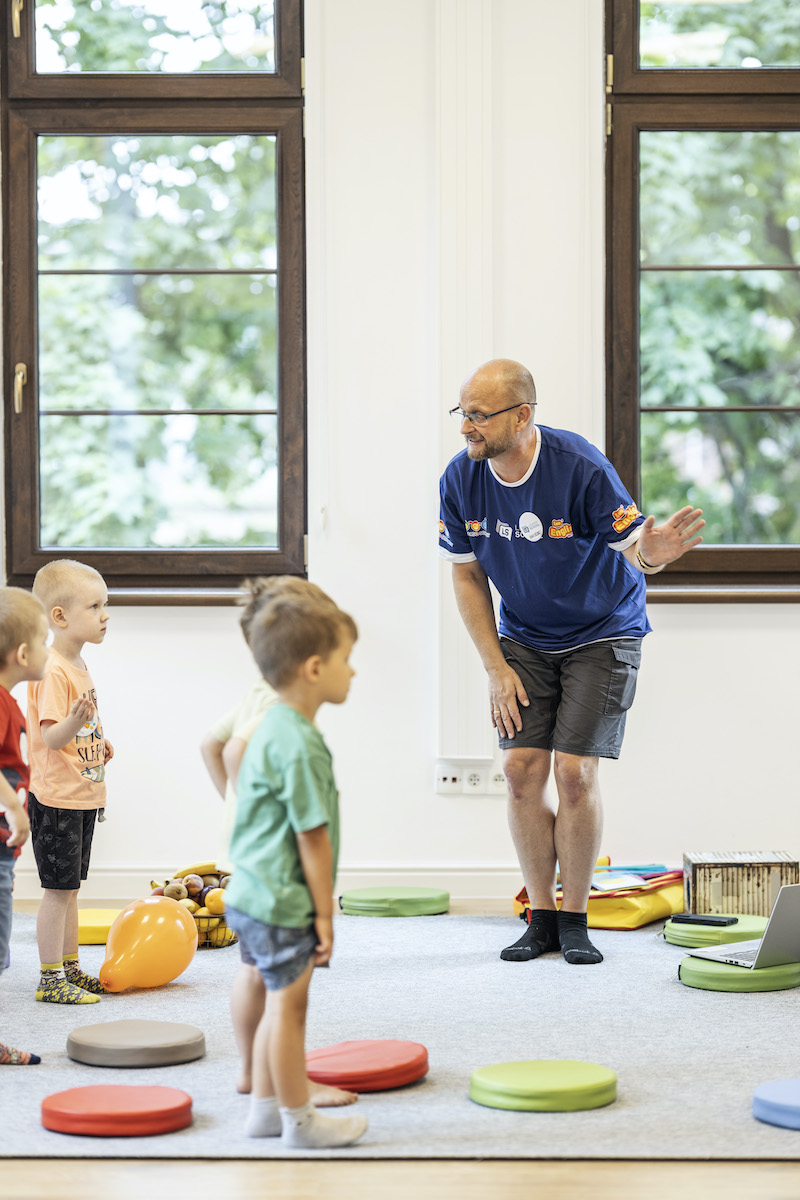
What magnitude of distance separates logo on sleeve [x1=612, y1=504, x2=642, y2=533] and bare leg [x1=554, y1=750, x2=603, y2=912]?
51 centimetres

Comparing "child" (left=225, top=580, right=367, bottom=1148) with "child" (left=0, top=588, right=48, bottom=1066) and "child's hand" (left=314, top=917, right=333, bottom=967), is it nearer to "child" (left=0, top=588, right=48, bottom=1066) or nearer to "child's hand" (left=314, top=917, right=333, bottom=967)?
"child's hand" (left=314, top=917, right=333, bottom=967)

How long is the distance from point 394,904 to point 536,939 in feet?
1.83

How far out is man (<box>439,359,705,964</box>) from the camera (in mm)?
2764

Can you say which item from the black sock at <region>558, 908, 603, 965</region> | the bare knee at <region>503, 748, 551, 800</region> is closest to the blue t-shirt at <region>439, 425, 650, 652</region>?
the bare knee at <region>503, 748, 551, 800</region>

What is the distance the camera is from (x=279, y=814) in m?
1.60

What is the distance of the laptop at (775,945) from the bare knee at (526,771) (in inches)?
19.6

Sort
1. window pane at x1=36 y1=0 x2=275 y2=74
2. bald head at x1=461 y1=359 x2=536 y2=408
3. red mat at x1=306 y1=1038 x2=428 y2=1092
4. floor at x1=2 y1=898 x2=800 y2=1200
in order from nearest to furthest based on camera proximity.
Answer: floor at x1=2 y1=898 x2=800 y2=1200, red mat at x1=306 y1=1038 x2=428 y2=1092, bald head at x1=461 y1=359 x2=536 y2=408, window pane at x1=36 y1=0 x2=275 y2=74

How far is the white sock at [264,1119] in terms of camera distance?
5.47ft

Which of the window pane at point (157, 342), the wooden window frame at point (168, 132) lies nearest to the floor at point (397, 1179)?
the wooden window frame at point (168, 132)

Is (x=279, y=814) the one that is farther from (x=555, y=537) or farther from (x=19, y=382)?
(x=19, y=382)

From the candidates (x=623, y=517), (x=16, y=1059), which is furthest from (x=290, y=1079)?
(x=623, y=517)

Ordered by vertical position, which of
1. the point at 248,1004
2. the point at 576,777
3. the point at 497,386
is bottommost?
the point at 248,1004

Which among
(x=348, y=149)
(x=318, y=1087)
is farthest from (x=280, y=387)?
(x=318, y=1087)

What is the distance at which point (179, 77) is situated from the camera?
3705 mm
